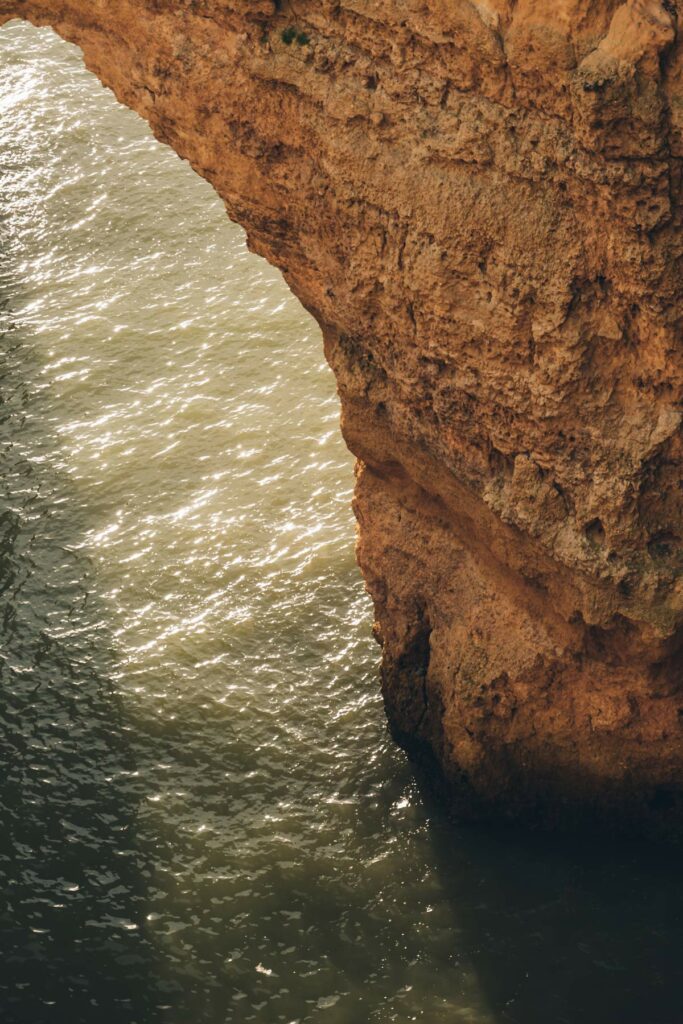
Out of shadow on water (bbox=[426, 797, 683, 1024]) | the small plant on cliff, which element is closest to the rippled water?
shadow on water (bbox=[426, 797, 683, 1024])

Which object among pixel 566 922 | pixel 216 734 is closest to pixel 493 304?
pixel 566 922

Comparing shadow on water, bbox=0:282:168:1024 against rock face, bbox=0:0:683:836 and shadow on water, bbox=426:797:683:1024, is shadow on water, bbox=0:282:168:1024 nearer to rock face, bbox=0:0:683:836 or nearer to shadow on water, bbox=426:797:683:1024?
shadow on water, bbox=426:797:683:1024

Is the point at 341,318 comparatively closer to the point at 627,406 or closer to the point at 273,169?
the point at 273,169

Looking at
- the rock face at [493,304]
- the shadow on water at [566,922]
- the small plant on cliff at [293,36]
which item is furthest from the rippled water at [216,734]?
the small plant on cliff at [293,36]

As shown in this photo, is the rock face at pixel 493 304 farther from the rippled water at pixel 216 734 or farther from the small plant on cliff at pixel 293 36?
the rippled water at pixel 216 734

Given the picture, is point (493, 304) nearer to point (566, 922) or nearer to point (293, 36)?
point (293, 36)

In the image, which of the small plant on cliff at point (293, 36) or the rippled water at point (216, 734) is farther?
the rippled water at point (216, 734)
